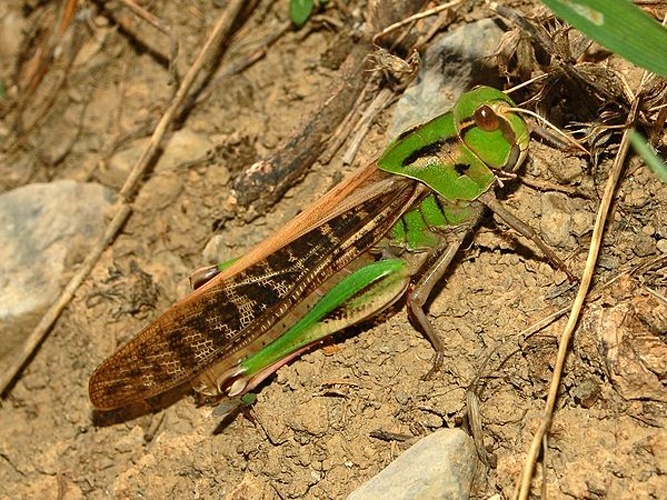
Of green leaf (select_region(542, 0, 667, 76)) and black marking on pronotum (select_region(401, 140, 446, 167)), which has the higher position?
green leaf (select_region(542, 0, 667, 76))

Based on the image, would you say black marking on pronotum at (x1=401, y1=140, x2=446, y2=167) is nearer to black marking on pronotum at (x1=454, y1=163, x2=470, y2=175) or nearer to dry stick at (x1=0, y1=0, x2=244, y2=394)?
black marking on pronotum at (x1=454, y1=163, x2=470, y2=175)

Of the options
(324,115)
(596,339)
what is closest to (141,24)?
(324,115)

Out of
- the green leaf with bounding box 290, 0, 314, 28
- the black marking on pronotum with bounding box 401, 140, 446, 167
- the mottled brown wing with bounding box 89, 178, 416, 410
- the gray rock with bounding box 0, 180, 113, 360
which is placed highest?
the green leaf with bounding box 290, 0, 314, 28

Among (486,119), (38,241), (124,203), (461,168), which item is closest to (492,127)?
(486,119)

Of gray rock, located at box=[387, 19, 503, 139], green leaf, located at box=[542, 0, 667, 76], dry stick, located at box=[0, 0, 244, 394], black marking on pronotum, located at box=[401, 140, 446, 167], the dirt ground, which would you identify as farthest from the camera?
dry stick, located at box=[0, 0, 244, 394]

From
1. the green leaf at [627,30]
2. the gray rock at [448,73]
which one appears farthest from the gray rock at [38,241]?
the green leaf at [627,30]

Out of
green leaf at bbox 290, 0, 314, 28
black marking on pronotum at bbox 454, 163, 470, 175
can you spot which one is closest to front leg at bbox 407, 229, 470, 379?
black marking on pronotum at bbox 454, 163, 470, 175

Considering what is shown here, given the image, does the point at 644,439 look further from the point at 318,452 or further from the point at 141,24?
the point at 141,24

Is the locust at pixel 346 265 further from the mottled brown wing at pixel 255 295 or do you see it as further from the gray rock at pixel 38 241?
the gray rock at pixel 38 241

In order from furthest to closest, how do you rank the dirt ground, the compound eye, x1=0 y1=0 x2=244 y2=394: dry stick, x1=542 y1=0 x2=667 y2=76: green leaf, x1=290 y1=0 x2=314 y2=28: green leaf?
x1=290 y1=0 x2=314 y2=28: green leaf
x1=0 y1=0 x2=244 y2=394: dry stick
the compound eye
the dirt ground
x1=542 y1=0 x2=667 y2=76: green leaf
